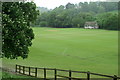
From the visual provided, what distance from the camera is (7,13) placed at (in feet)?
48.8

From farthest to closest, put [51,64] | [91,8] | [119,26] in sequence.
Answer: [91,8] < [119,26] < [51,64]

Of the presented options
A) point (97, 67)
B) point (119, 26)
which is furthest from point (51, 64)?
point (119, 26)

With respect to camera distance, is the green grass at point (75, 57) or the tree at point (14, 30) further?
the green grass at point (75, 57)

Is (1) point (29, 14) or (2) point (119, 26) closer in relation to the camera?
(1) point (29, 14)

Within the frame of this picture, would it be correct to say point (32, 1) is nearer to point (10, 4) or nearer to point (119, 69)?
point (10, 4)

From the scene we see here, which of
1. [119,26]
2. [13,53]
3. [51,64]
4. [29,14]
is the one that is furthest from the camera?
[119,26]

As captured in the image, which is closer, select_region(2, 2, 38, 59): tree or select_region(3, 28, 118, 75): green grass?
select_region(2, 2, 38, 59): tree

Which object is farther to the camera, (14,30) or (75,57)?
(75,57)

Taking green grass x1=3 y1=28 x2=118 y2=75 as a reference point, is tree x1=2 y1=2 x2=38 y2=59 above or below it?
above

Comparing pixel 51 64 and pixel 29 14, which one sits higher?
pixel 29 14

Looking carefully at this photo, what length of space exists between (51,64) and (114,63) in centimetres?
700

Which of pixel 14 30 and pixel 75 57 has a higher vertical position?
pixel 14 30

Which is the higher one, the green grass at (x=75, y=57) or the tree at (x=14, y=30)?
the tree at (x=14, y=30)

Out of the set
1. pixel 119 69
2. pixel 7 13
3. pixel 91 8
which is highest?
pixel 91 8
